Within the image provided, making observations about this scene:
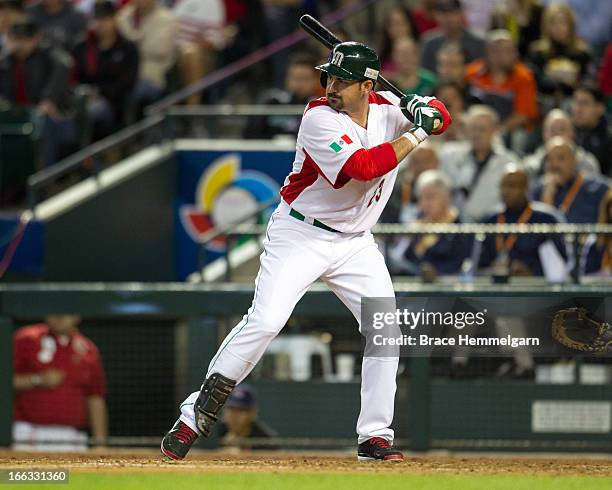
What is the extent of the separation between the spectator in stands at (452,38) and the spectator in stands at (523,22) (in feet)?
1.32

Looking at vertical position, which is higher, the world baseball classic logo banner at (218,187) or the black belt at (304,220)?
the world baseball classic logo banner at (218,187)

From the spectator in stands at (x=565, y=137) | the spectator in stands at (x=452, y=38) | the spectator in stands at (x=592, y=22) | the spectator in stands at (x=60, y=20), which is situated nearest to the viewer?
the spectator in stands at (x=565, y=137)

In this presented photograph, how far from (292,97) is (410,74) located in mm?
1013

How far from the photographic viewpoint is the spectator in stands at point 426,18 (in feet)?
42.2

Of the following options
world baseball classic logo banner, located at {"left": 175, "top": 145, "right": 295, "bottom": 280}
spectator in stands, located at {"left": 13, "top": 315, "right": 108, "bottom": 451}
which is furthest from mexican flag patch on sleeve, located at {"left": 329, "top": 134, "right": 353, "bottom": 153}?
world baseball classic logo banner, located at {"left": 175, "top": 145, "right": 295, "bottom": 280}

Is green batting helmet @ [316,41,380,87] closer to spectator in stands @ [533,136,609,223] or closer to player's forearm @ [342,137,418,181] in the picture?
player's forearm @ [342,137,418,181]

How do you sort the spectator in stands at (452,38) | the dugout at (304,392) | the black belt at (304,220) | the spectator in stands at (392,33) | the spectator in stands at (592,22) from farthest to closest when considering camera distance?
the spectator in stands at (392,33)
the spectator in stands at (592,22)
the spectator in stands at (452,38)
the dugout at (304,392)
the black belt at (304,220)

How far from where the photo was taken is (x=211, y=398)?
6691 millimetres

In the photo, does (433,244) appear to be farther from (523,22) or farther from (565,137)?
(523,22)

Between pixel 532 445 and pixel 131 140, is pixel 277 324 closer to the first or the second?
pixel 532 445

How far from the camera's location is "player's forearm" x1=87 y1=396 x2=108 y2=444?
9.27m

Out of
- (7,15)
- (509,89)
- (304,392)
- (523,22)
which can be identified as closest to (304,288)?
(304,392)

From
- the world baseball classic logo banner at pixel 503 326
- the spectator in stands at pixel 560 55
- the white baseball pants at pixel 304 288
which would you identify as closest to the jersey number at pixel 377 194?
the white baseball pants at pixel 304 288

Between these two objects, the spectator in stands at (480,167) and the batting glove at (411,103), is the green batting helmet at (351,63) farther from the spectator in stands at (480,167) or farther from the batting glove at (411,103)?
the spectator in stands at (480,167)
